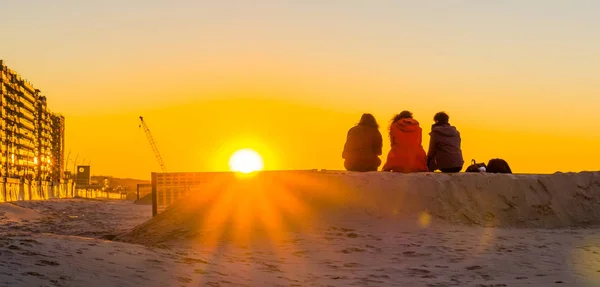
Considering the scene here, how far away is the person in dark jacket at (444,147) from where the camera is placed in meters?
14.1

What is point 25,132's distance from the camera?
92812mm

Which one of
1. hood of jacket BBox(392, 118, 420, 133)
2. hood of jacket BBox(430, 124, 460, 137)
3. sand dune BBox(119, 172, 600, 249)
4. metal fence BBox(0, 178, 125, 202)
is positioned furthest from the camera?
metal fence BBox(0, 178, 125, 202)

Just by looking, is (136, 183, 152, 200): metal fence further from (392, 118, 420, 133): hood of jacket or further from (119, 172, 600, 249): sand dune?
(392, 118, 420, 133): hood of jacket

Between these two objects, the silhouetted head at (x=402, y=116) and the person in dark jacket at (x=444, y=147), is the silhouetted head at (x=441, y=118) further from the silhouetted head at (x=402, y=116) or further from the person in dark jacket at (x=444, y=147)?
the silhouetted head at (x=402, y=116)

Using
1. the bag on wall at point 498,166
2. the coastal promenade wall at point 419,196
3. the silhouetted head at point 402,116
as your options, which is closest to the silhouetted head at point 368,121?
the silhouetted head at point 402,116

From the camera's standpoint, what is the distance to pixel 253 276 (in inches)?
311

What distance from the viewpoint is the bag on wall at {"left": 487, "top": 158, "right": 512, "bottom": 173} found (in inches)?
602

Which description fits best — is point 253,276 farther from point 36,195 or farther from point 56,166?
point 56,166

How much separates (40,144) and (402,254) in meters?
109

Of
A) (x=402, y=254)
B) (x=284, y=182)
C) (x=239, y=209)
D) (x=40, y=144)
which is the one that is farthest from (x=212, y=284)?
(x=40, y=144)

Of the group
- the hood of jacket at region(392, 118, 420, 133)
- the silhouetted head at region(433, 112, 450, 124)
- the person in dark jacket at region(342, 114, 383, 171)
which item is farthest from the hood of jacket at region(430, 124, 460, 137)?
the person in dark jacket at region(342, 114, 383, 171)

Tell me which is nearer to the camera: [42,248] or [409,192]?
[42,248]

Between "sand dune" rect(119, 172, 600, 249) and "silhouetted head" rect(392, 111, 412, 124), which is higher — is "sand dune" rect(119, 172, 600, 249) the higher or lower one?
the lower one

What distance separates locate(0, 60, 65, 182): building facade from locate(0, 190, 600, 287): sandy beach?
221ft
